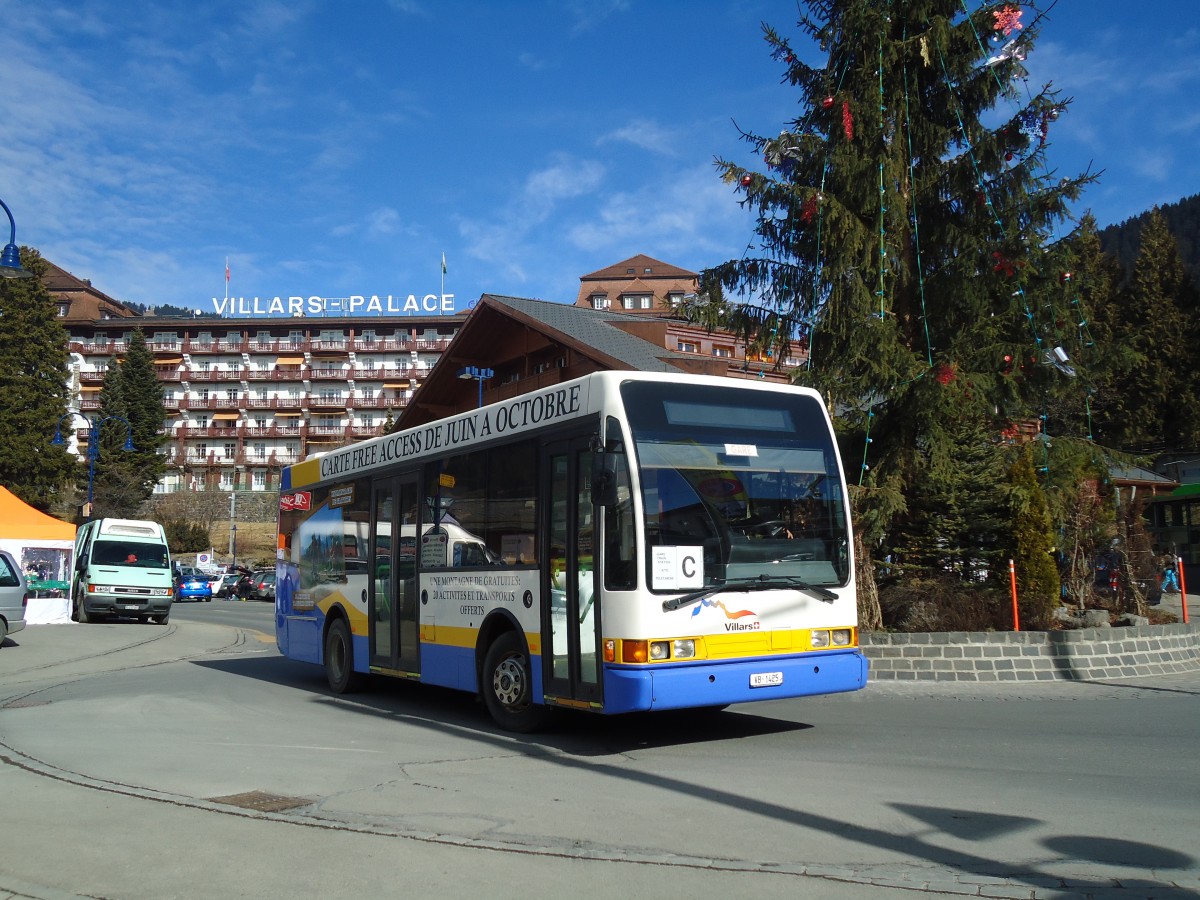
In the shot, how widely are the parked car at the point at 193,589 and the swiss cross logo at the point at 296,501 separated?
41.1 metres

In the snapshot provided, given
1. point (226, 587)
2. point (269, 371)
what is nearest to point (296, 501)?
point (226, 587)

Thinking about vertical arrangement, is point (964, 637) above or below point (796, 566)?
below

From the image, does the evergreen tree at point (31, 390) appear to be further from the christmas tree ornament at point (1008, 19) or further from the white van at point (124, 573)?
the christmas tree ornament at point (1008, 19)

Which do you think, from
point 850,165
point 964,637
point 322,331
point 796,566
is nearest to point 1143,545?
point 964,637

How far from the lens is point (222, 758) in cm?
920

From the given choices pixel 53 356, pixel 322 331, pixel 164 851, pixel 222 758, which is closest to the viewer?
pixel 164 851

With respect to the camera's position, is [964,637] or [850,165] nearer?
[964,637]

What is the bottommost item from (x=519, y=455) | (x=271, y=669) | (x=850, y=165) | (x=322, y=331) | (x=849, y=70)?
(x=271, y=669)

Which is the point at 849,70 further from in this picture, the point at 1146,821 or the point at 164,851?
the point at 164,851

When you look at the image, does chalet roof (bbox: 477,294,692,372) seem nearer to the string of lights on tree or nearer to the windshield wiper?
the string of lights on tree

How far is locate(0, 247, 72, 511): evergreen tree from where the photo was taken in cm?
6141

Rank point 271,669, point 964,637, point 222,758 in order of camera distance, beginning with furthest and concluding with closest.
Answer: point 271,669 → point 964,637 → point 222,758

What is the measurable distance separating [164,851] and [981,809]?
15.8 ft

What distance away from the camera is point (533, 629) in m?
9.84
